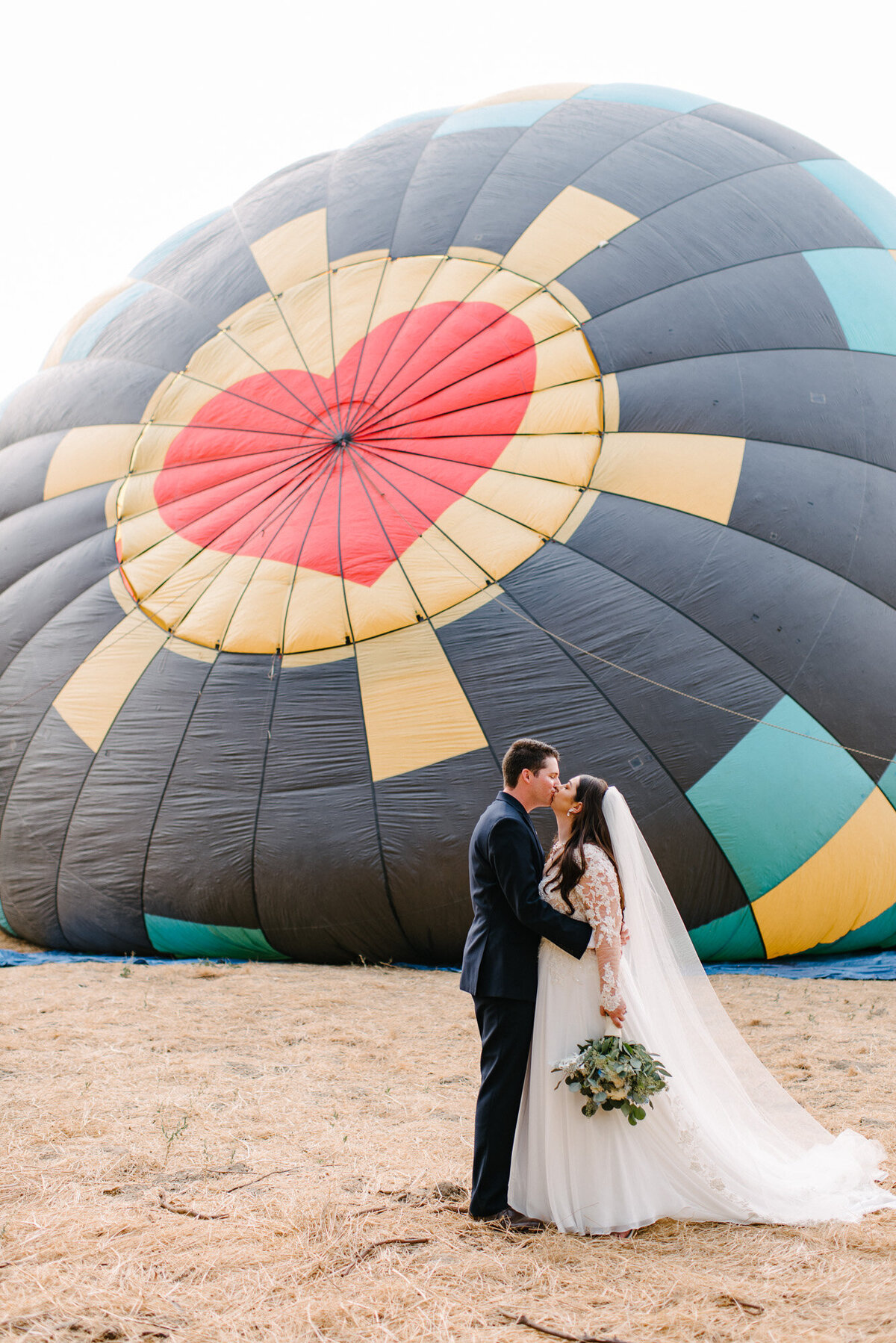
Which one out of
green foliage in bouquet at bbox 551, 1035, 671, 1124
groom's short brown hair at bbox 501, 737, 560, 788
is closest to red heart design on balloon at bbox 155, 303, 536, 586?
groom's short brown hair at bbox 501, 737, 560, 788

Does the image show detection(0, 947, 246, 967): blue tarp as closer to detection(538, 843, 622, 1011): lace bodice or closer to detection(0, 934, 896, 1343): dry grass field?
detection(0, 934, 896, 1343): dry grass field

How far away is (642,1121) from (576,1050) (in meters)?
0.25

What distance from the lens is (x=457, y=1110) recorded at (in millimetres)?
3643

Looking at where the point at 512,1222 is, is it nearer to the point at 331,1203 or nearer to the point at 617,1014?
the point at 331,1203

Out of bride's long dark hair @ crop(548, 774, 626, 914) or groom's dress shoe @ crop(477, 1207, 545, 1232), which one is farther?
bride's long dark hair @ crop(548, 774, 626, 914)

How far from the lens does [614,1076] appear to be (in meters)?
2.71

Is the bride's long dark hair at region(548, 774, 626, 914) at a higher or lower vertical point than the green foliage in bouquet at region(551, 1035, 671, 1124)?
higher

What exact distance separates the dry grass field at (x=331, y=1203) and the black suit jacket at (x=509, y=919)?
598 millimetres

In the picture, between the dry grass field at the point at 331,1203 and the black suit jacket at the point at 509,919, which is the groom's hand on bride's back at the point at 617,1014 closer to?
the black suit jacket at the point at 509,919

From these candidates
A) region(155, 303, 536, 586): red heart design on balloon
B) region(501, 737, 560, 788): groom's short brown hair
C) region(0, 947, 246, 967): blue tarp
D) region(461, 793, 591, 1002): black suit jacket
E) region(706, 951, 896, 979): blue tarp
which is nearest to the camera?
region(461, 793, 591, 1002): black suit jacket

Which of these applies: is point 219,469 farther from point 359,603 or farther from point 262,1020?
point 262,1020

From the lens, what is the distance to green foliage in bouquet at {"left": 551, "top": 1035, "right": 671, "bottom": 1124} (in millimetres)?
2707

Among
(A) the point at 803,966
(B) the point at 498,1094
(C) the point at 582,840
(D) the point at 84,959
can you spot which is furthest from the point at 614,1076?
(D) the point at 84,959

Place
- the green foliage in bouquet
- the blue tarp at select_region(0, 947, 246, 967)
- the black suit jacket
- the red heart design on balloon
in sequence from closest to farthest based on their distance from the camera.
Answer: the green foliage in bouquet < the black suit jacket < the blue tarp at select_region(0, 947, 246, 967) < the red heart design on balloon
